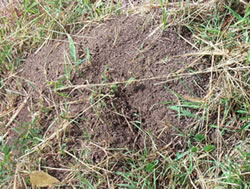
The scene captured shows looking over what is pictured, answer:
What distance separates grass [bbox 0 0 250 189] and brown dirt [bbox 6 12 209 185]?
0.04ft

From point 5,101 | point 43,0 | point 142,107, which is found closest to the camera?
point 142,107

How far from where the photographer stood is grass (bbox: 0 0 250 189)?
5.82 feet

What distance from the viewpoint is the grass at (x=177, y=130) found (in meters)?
1.77

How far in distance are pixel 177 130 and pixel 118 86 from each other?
1.26 feet

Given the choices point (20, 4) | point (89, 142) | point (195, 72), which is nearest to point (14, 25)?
point (20, 4)

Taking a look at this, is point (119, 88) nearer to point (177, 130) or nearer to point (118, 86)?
point (118, 86)

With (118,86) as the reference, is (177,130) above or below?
below

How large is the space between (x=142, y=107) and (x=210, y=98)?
35cm

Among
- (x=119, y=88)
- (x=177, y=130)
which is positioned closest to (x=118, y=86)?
(x=119, y=88)

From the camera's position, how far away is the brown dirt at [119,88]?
186cm

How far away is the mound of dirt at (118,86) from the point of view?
1.86 m

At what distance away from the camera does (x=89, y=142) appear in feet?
6.05

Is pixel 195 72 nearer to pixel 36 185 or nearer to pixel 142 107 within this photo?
pixel 142 107

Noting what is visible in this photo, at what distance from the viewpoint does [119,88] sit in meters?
1.93
